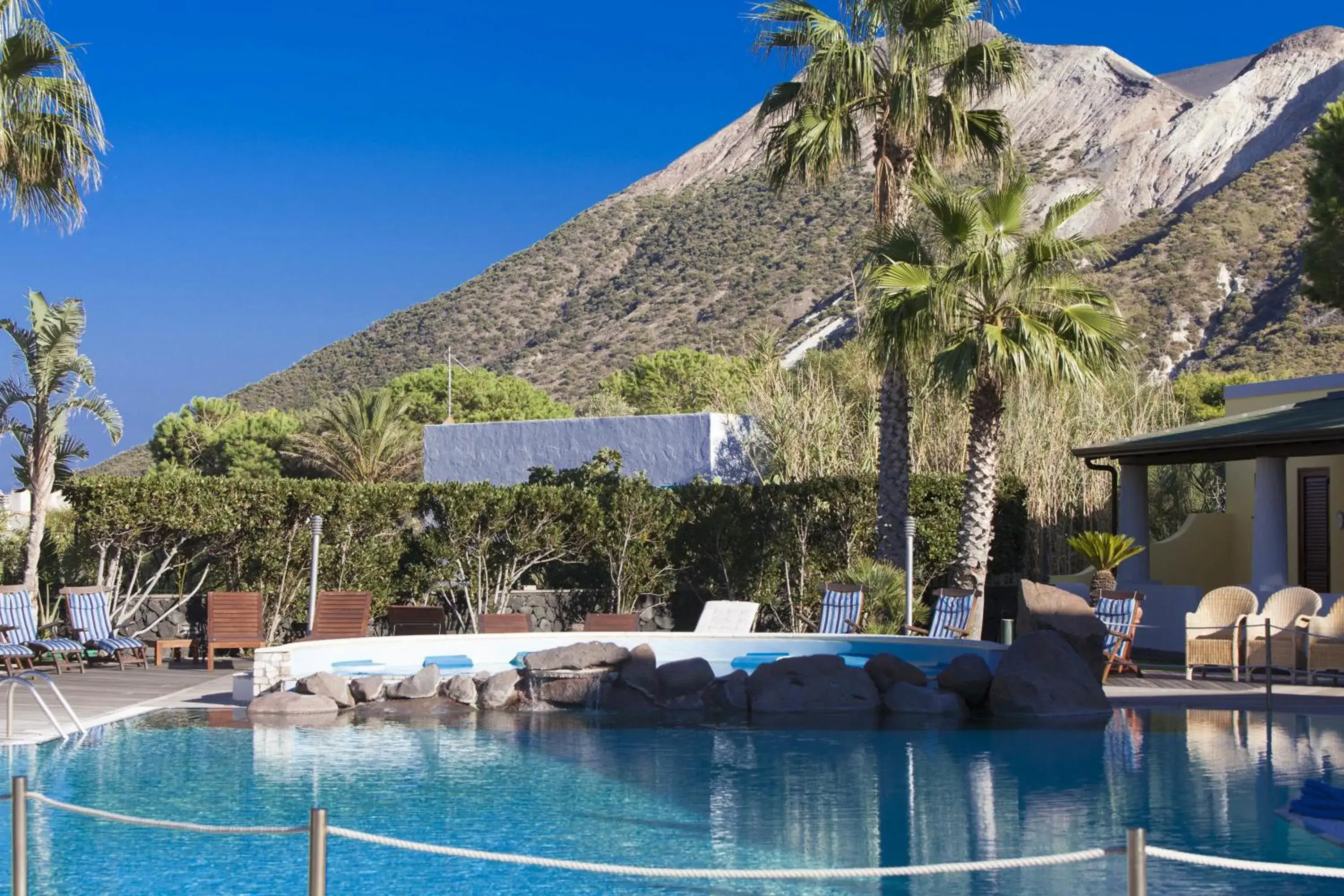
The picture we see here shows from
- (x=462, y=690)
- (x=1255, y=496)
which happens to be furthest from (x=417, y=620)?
(x=1255, y=496)

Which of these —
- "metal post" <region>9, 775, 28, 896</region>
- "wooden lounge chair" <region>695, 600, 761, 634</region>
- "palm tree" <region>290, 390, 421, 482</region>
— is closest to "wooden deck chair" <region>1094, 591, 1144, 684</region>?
"wooden lounge chair" <region>695, 600, 761, 634</region>

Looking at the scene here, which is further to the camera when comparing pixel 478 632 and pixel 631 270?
pixel 631 270

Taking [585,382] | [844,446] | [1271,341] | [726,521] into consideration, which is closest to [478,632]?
[726,521]

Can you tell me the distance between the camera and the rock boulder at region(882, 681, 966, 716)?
42.7 feet

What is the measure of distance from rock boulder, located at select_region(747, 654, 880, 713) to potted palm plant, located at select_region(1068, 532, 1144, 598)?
4605 millimetres

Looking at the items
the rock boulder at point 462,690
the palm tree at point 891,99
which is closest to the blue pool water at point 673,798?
the rock boulder at point 462,690

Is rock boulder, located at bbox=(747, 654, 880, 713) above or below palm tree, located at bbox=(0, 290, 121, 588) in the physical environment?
below

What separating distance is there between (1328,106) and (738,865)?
23.8 m

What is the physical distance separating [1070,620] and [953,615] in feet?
8.62

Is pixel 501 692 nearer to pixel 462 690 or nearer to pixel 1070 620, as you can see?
pixel 462 690

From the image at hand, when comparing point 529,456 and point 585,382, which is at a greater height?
point 585,382

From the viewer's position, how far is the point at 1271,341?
47.0m

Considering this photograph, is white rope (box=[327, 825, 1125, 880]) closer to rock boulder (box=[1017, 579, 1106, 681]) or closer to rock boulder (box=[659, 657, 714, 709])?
rock boulder (box=[659, 657, 714, 709])

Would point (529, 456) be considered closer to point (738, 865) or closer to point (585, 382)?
point (738, 865)
